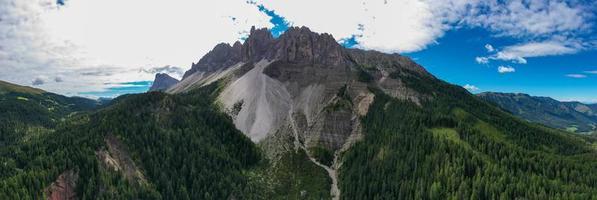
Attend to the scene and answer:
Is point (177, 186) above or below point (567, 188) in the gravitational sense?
below

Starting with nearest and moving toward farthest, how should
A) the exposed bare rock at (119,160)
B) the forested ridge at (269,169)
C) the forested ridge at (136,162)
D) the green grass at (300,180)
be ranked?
the forested ridge at (136,162)
the forested ridge at (269,169)
the exposed bare rock at (119,160)
the green grass at (300,180)

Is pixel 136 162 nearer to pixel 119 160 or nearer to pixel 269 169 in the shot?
pixel 119 160

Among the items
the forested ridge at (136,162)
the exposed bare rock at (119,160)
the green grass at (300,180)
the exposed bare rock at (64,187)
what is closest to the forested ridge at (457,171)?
the green grass at (300,180)

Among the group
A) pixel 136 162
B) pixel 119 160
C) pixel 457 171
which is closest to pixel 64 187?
pixel 119 160

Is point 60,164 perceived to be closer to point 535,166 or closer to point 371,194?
point 371,194

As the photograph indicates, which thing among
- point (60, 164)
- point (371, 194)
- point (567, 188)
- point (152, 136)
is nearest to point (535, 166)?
point (567, 188)

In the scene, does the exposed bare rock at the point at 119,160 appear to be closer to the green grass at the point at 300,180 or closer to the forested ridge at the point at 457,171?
the green grass at the point at 300,180

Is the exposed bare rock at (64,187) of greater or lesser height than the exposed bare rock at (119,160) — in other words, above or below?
below

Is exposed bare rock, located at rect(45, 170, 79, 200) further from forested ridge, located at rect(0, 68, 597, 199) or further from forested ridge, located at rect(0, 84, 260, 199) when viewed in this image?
forested ridge, located at rect(0, 84, 260, 199)

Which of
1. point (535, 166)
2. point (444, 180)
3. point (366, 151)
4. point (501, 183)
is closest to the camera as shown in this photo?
point (501, 183)
